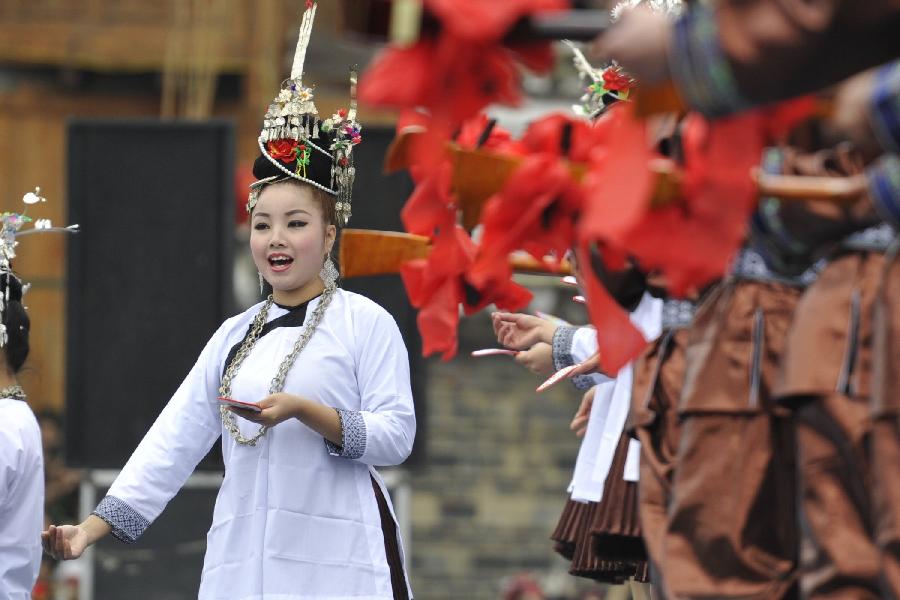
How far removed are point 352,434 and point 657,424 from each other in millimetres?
939

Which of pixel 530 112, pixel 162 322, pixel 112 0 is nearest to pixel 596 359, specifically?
pixel 162 322

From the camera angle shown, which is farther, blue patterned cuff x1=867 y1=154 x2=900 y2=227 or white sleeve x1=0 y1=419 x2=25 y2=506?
white sleeve x1=0 y1=419 x2=25 y2=506

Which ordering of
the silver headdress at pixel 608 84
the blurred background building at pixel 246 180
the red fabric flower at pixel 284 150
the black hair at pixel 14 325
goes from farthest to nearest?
the blurred background building at pixel 246 180, the black hair at pixel 14 325, the red fabric flower at pixel 284 150, the silver headdress at pixel 608 84

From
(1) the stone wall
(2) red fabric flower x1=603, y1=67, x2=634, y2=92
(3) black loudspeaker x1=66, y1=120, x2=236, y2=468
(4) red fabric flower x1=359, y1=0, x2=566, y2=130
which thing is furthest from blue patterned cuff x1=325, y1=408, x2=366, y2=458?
(1) the stone wall

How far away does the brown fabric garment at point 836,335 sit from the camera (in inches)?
104

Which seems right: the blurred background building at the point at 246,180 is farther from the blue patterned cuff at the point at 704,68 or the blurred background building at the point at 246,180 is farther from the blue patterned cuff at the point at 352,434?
the blue patterned cuff at the point at 704,68

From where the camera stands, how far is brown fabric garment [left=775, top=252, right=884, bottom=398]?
8.70ft

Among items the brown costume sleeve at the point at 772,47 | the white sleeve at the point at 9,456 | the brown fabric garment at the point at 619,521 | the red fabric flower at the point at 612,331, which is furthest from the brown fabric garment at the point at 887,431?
the white sleeve at the point at 9,456

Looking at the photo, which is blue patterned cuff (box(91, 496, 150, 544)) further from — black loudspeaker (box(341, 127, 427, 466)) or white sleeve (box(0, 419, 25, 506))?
black loudspeaker (box(341, 127, 427, 466))

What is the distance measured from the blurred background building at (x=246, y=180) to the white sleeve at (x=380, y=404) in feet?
15.2

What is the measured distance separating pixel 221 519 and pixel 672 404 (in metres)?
1.33

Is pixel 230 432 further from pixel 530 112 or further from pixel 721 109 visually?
pixel 530 112

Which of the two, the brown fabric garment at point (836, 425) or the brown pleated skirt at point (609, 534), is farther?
the brown pleated skirt at point (609, 534)

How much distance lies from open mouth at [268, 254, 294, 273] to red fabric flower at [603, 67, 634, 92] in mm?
854
